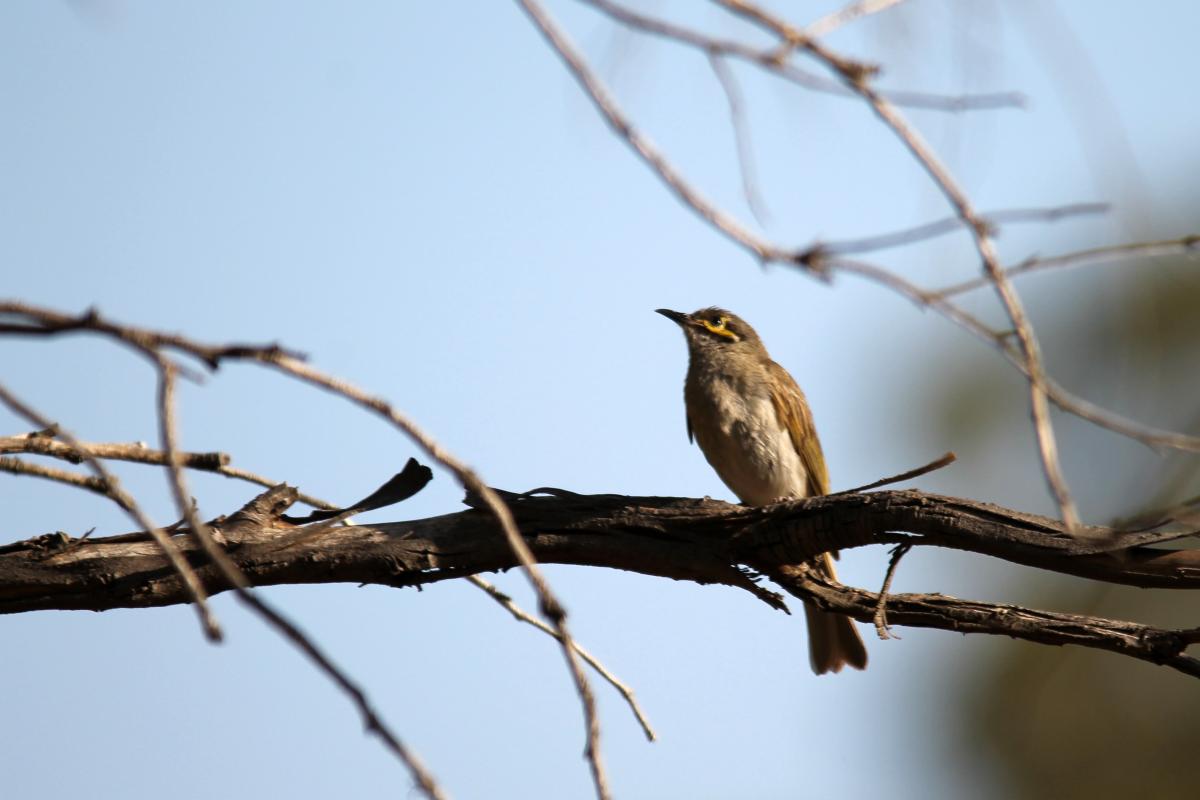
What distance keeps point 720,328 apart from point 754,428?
1268 millimetres

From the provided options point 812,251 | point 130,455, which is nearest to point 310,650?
point 812,251

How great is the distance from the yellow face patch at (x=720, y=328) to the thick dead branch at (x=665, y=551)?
156 inches

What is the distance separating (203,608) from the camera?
209 cm

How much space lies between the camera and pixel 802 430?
7766mm

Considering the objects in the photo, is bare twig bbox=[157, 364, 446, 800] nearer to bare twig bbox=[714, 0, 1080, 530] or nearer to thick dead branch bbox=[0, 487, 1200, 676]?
bare twig bbox=[714, 0, 1080, 530]

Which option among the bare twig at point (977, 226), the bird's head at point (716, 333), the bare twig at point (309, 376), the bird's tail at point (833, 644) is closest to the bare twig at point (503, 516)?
the bare twig at point (309, 376)

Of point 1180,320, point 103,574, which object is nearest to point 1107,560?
point 1180,320

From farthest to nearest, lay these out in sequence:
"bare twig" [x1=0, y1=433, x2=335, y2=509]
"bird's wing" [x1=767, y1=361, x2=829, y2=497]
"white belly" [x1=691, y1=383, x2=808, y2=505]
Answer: "bird's wing" [x1=767, y1=361, x2=829, y2=497]
"white belly" [x1=691, y1=383, x2=808, y2=505]
"bare twig" [x1=0, y1=433, x2=335, y2=509]

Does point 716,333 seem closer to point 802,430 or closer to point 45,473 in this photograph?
point 802,430

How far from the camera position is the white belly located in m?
7.49

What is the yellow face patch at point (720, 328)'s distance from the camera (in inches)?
338

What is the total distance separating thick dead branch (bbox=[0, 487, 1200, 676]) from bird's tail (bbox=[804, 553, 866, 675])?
7.52 ft

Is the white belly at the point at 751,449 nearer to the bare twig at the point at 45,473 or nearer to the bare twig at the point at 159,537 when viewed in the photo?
the bare twig at the point at 45,473

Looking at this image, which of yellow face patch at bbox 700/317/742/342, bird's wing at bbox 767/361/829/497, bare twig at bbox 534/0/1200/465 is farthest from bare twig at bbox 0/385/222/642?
yellow face patch at bbox 700/317/742/342
